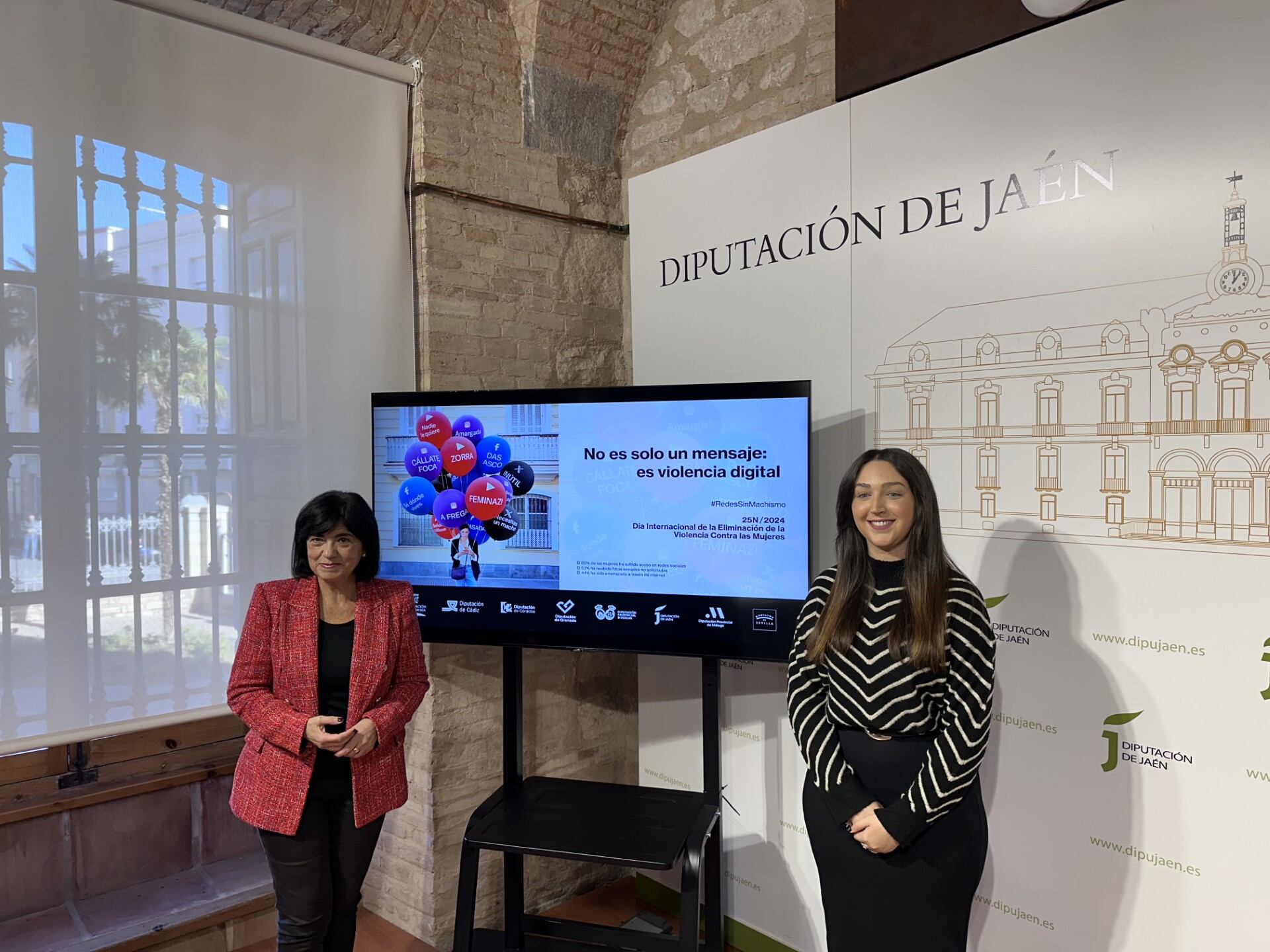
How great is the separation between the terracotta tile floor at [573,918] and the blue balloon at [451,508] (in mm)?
1502

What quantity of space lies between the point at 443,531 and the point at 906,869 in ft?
5.32

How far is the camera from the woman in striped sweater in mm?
1781

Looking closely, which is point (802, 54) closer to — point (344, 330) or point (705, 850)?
point (344, 330)

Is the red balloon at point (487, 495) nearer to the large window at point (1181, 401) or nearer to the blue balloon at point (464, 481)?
the blue balloon at point (464, 481)

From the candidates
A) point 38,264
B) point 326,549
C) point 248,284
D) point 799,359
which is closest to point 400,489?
point 326,549

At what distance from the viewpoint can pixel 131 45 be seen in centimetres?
247

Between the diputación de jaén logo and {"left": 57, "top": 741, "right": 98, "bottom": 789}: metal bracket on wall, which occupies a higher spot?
the diputación de jaén logo

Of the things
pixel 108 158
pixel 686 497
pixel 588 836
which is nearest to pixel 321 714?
pixel 588 836

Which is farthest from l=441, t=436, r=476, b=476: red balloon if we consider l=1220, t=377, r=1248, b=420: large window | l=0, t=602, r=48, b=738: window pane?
l=1220, t=377, r=1248, b=420: large window

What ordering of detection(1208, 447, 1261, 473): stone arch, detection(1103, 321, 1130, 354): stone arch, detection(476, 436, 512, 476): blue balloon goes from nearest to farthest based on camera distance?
detection(1208, 447, 1261, 473): stone arch
detection(1103, 321, 1130, 354): stone arch
detection(476, 436, 512, 476): blue balloon

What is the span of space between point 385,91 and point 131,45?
76cm

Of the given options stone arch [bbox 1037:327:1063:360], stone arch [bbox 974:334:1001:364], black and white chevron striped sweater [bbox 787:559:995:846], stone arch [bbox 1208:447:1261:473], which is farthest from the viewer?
stone arch [bbox 974:334:1001:364]

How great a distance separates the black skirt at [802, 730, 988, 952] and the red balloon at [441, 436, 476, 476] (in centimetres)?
139

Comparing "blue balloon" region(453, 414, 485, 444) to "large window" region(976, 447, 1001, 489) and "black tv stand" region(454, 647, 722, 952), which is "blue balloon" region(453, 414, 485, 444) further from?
"large window" region(976, 447, 1001, 489)
